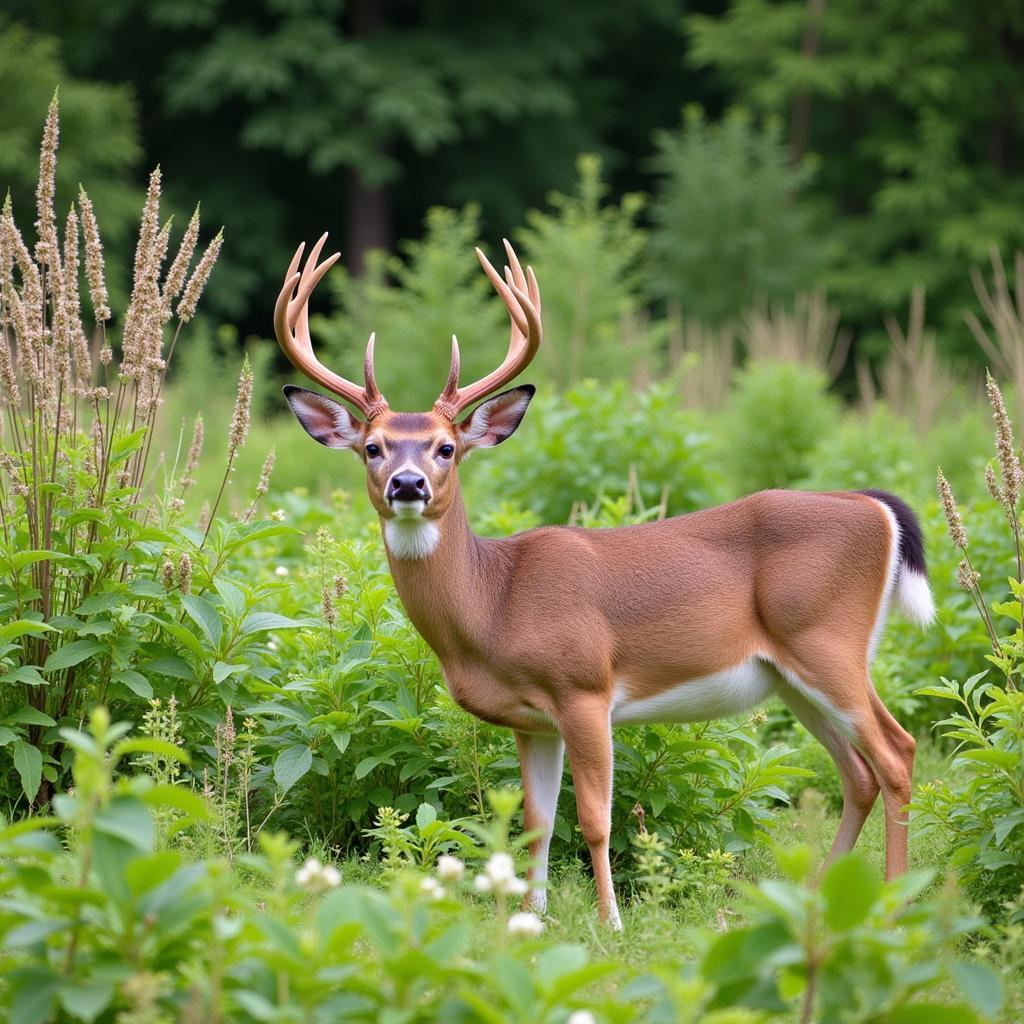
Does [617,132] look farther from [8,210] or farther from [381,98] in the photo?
[8,210]

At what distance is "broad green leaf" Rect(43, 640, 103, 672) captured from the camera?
A: 465 cm

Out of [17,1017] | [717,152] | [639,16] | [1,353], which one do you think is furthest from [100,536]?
[639,16]

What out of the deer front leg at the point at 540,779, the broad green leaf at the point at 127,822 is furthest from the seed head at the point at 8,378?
the broad green leaf at the point at 127,822

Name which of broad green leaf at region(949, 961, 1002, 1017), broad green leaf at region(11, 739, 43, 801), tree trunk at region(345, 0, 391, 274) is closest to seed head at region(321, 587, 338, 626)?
broad green leaf at region(11, 739, 43, 801)

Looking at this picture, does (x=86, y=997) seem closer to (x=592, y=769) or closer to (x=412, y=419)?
(x=592, y=769)

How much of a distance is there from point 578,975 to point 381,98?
20.7 m

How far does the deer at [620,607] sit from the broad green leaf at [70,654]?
3.15 ft

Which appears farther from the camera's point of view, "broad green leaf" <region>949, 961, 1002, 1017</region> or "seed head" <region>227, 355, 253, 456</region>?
"seed head" <region>227, 355, 253, 456</region>

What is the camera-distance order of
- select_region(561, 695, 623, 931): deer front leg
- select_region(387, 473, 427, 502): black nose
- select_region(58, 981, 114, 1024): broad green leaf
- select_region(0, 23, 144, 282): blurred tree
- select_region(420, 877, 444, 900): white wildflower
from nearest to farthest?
select_region(58, 981, 114, 1024): broad green leaf < select_region(420, 877, 444, 900): white wildflower < select_region(387, 473, 427, 502): black nose < select_region(561, 695, 623, 931): deer front leg < select_region(0, 23, 144, 282): blurred tree

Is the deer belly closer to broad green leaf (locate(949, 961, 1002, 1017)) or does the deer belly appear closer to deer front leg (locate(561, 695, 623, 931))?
deer front leg (locate(561, 695, 623, 931))

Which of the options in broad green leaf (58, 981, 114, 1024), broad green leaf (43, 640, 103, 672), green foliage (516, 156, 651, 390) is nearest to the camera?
broad green leaf (58, 981, 114, 1024)

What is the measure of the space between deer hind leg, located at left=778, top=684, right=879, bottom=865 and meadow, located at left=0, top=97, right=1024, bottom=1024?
110 mm

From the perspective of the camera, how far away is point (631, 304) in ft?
44.7

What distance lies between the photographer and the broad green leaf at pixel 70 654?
465 centimetres
